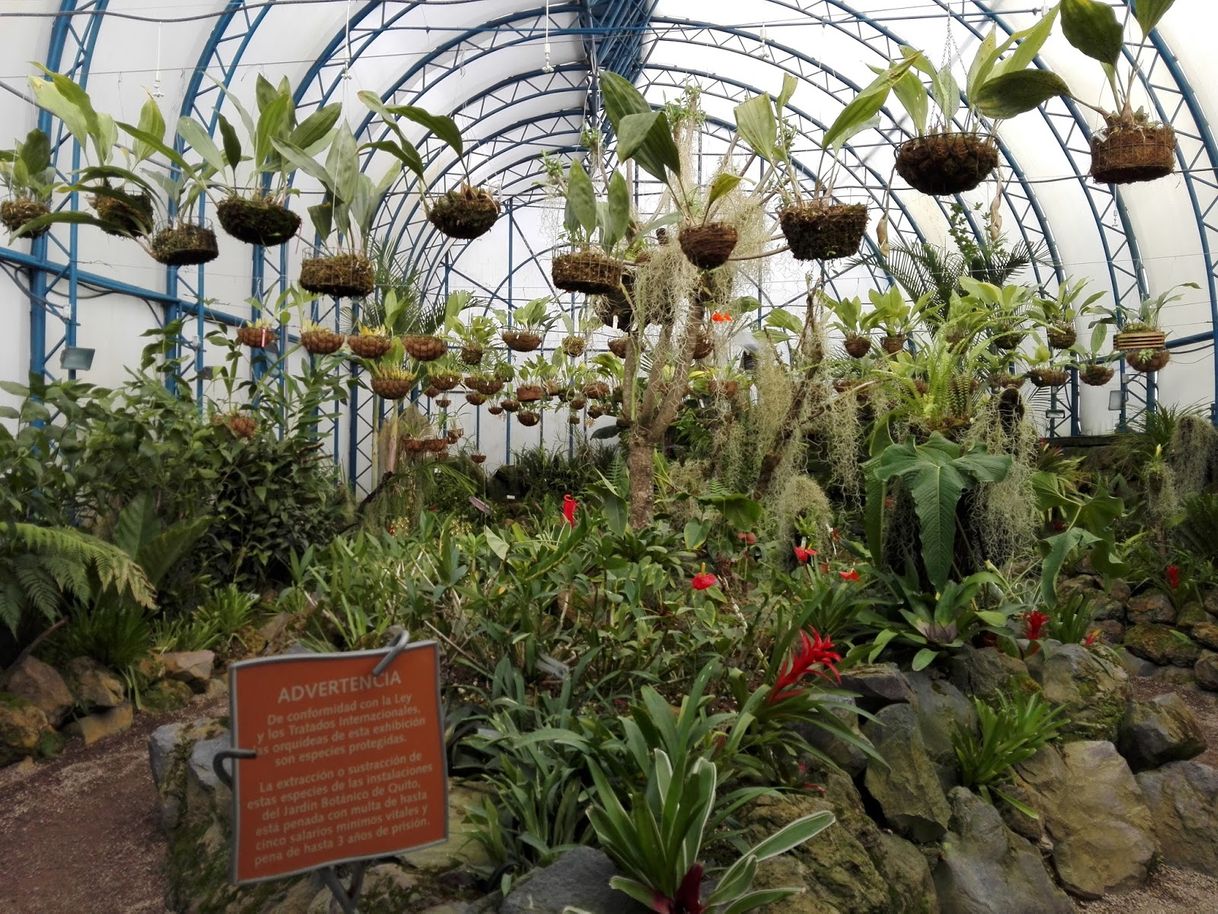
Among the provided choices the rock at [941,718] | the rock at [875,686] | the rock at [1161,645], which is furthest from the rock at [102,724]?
the rock at [1161,645]

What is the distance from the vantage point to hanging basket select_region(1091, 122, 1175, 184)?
154 inches

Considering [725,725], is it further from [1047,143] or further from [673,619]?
[1047,143]

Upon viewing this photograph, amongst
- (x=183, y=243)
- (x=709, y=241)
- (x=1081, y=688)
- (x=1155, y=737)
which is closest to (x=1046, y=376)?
(x=1081, y=688)

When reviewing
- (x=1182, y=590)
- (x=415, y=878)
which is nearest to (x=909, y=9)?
(x=1182, y=590)

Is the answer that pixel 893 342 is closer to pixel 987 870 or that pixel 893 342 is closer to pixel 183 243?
pixel 987 870

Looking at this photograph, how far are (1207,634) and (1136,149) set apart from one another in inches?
141

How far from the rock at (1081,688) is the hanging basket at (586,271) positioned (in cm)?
245

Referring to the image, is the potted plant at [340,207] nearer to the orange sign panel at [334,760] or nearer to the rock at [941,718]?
the orange sign panel at [334,760]

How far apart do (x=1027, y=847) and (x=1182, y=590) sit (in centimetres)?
404

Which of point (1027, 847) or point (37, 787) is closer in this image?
point (1027, 847)

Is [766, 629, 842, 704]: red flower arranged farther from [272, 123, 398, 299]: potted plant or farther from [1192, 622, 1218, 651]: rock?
[1192, 622, 1218, 651]: rock

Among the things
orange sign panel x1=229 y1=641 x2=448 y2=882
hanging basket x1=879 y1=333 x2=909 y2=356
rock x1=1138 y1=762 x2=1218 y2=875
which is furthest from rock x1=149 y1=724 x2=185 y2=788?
hanging basket x1=879 y1=333 x2=909 y2=356

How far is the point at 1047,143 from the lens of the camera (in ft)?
35.0

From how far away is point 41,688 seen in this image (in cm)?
390
